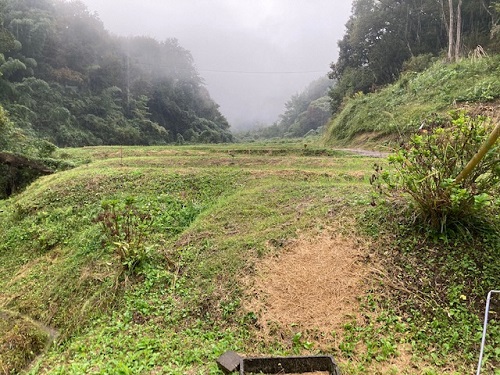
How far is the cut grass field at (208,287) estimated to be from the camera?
3.00 m

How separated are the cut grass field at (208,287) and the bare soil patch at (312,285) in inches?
0.5

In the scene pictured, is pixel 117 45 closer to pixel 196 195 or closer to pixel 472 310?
pixel 196 195

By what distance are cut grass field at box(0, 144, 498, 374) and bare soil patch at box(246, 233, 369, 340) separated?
1cm

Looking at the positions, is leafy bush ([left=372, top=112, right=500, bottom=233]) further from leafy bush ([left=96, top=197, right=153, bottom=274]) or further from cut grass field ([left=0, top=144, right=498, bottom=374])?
leafy bush ([left=96, top=197, right=153, bottom=274])

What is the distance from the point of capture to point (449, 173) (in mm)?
3547

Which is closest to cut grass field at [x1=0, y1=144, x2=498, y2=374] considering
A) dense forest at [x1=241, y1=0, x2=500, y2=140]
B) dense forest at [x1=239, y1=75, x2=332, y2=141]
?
dense forest at [x1=241, y1=0, x2=500, y2=140]

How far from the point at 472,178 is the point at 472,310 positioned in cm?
132

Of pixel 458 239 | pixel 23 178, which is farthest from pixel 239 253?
pixel 23 178

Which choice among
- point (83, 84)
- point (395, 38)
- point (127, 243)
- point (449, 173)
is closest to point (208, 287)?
point (127, 243)

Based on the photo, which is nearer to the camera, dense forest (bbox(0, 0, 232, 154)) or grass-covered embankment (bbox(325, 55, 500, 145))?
grass-covered embankment (bbox(325, 55, 500, 145))

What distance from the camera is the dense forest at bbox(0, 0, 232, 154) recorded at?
24.6 meters

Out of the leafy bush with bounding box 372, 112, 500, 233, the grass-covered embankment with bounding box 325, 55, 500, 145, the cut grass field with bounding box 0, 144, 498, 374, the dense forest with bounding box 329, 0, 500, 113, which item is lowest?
the cut grass field with bounding box 0, 144, 498, 374

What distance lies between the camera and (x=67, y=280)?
185 inches

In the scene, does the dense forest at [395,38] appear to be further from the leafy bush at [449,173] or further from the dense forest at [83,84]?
the dense forest at [83,84]
